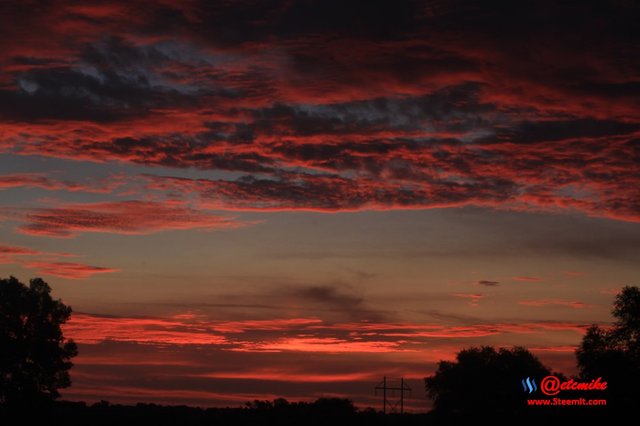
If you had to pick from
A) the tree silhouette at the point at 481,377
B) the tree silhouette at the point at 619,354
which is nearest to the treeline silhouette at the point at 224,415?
the tree silhouette at the point at 619,354

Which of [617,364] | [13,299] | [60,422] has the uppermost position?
[13,299]

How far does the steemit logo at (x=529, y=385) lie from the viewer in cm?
11012

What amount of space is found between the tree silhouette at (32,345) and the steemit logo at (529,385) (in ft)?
215

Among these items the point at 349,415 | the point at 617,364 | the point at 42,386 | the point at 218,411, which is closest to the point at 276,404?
the point at 218,411

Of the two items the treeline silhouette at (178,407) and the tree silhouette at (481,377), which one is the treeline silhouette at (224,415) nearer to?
the treeline silhouette at (178,407)

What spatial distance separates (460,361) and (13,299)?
82.2 meters

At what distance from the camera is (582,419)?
83938 millimetres

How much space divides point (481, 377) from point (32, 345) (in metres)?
78.6

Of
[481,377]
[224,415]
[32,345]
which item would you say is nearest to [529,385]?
[481,377]

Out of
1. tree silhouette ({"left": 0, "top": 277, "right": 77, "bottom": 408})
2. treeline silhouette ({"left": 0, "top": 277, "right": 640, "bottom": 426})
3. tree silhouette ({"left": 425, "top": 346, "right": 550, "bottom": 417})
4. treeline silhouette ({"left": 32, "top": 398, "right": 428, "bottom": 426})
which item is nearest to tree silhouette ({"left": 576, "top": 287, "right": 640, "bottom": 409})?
treeline silhouette ({"left": 0, "top": 277, "right": 640, "bottom": 426})

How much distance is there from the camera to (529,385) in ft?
369

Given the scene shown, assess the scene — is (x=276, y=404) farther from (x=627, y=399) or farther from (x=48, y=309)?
(x=627, y=399)

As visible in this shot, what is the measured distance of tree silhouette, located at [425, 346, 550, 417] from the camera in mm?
122250

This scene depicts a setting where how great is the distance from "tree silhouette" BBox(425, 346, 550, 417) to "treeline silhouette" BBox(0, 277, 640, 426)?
19.7 meters
